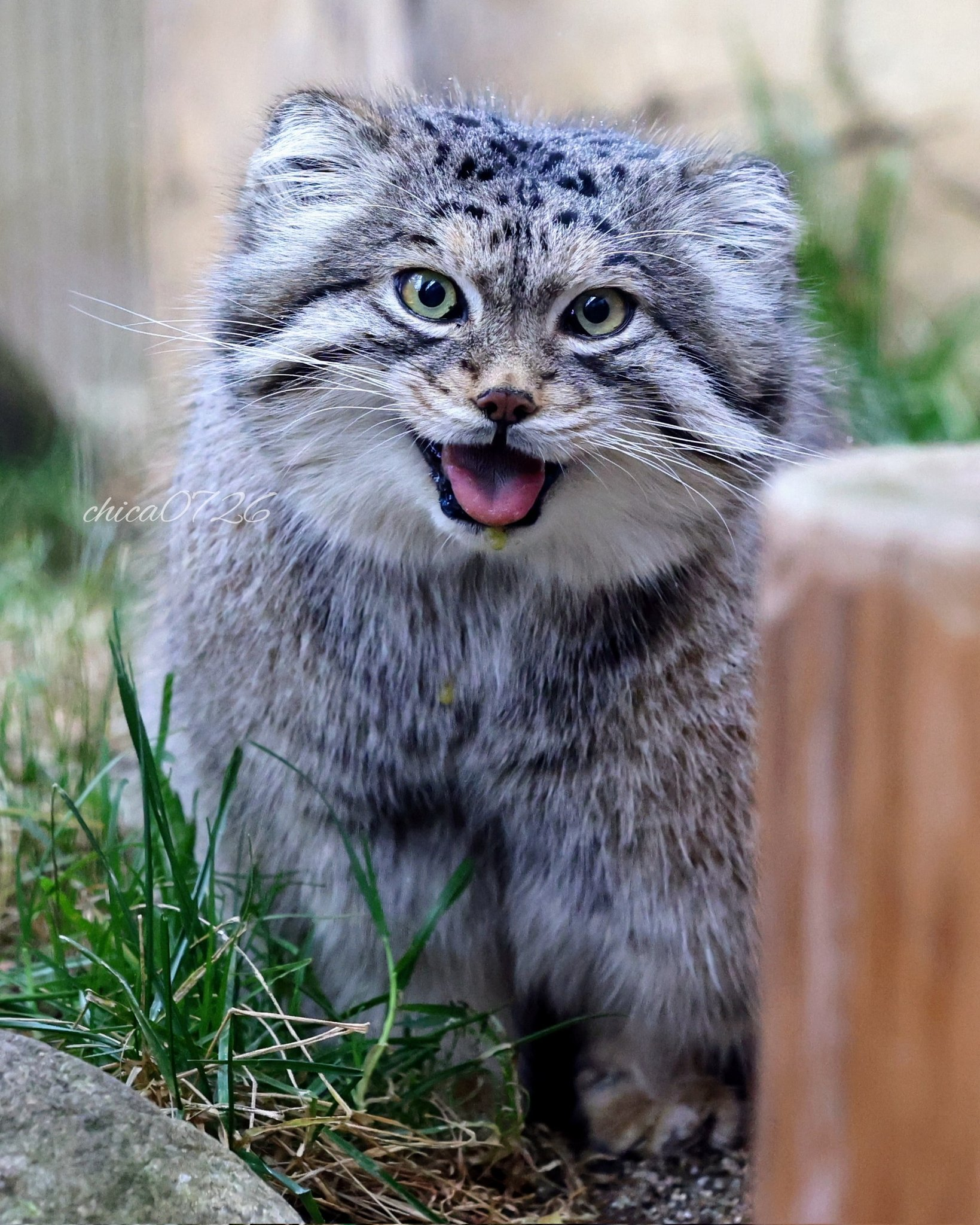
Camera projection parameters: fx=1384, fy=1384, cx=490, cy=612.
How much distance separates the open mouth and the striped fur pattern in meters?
0.02

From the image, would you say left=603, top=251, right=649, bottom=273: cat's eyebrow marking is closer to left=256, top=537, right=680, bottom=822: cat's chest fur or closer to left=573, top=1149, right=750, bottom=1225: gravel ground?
left=256, top=537, right=680, bottom=822: cat's chest fur

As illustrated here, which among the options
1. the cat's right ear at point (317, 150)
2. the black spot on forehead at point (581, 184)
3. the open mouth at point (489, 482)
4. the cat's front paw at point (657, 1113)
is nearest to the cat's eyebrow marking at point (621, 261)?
the black spot on forehead at point (581, 184)

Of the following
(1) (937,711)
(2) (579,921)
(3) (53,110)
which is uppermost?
(3) (53,110)

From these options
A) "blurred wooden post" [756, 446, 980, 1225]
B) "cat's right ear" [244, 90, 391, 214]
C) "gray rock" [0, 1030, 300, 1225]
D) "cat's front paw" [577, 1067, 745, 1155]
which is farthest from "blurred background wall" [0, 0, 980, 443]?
"blurred wooden post" [756, 446, 980, 1225]

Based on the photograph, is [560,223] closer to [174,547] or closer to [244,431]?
[244,431]

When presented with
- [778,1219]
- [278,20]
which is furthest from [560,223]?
[278,20]

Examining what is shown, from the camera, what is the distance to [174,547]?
3021mm

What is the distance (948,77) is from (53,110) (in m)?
4.52

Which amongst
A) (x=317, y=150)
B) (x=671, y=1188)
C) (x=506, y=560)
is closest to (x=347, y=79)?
(x=317, y=150)

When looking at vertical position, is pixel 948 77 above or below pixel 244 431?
above

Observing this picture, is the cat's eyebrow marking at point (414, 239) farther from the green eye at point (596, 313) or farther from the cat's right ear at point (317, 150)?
the green eye at point (596, 313)

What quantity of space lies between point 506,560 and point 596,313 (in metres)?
0.46

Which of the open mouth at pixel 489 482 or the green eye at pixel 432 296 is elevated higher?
the green eye at pixel 432 296

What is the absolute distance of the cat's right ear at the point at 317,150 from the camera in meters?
2.49
